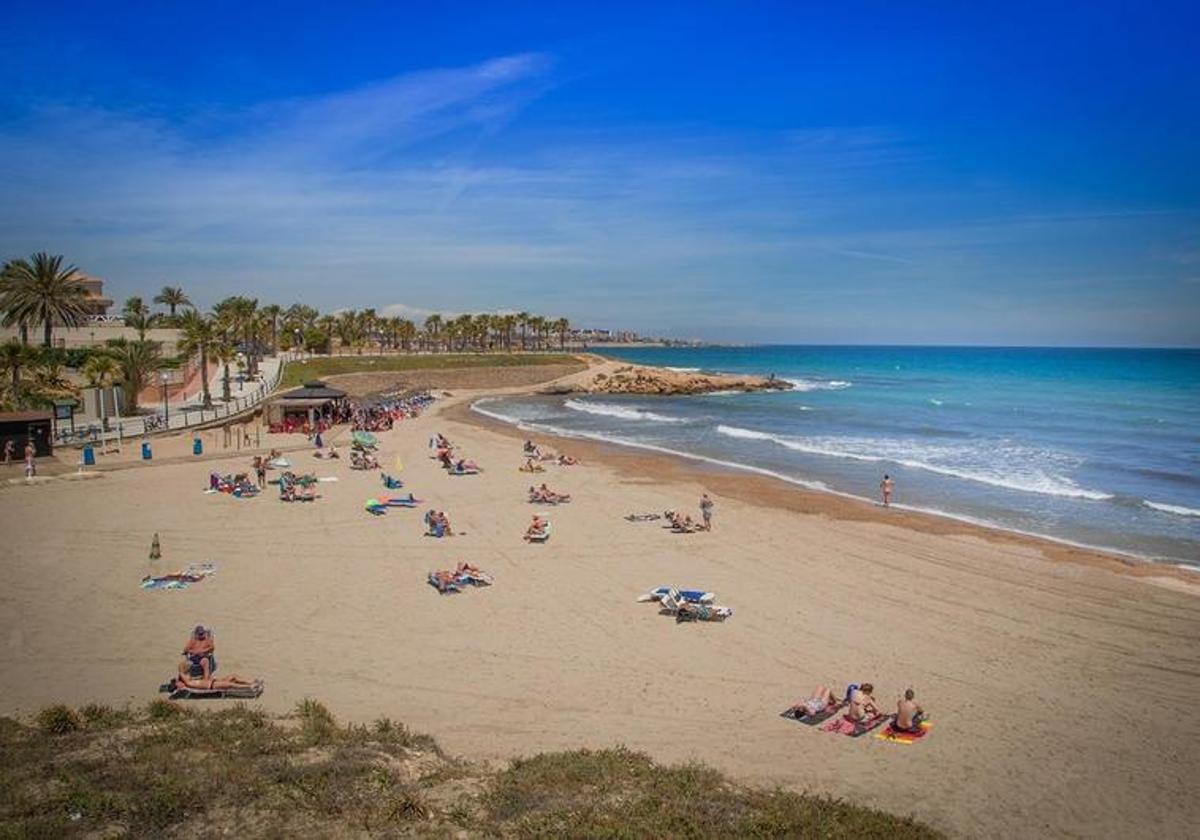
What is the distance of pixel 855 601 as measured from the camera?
52.4 feet

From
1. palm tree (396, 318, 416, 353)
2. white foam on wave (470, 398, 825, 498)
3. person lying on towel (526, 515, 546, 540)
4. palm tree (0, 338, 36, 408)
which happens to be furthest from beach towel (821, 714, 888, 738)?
palm tree (396, 318, 416, 353)

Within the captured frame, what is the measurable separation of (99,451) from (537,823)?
31436 millimetres

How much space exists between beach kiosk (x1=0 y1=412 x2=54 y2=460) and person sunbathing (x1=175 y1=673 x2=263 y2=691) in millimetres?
23137

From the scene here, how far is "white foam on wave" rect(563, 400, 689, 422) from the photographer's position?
58938 mm

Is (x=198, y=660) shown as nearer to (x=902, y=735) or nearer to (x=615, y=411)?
(x=902, y=735)

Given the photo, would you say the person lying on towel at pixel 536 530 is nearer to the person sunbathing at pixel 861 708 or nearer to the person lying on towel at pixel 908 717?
the person sunbathing at pixel 861 708

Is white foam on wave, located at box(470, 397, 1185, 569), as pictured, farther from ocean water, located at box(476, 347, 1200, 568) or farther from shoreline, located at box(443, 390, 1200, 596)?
ocean water, located at box(476, 347, 1200, 568)

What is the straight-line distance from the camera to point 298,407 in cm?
4138

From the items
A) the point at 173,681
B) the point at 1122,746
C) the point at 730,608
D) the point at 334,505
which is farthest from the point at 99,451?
the point at 1122,746

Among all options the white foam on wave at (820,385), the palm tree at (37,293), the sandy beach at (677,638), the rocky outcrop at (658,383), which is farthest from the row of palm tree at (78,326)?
the white foam on wave at (820,385)

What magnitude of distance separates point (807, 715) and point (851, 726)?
57 cm

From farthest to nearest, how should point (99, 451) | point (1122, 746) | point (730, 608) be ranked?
point (99, 451) → point (730, 608) → point (1122, 746)

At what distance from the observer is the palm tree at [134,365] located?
42719mm

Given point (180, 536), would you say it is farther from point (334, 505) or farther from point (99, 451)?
point (99, 451)
